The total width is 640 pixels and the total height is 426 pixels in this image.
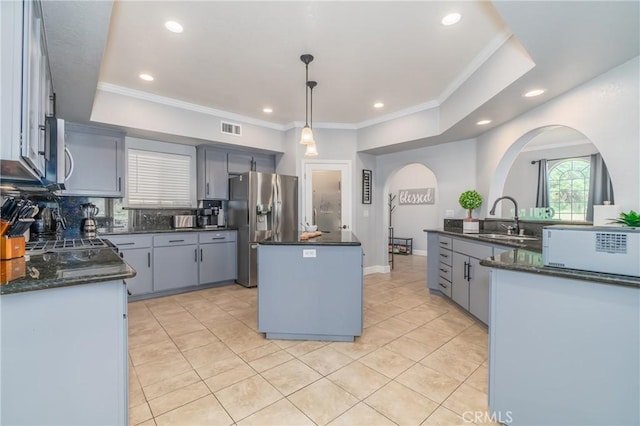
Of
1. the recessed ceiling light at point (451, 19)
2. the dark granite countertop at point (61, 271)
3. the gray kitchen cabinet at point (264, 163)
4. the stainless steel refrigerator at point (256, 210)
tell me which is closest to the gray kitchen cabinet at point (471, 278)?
the recessed ceiling light at point (451, 19)

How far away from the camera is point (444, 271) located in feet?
12.2

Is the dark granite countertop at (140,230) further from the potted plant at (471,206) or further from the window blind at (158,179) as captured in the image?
the potted plant at (471,206)

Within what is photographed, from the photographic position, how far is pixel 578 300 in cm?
135

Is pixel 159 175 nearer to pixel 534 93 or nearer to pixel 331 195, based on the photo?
pixel 331 195

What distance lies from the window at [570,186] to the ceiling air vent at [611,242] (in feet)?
19.0

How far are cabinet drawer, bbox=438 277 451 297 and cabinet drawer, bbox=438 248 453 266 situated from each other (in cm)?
25

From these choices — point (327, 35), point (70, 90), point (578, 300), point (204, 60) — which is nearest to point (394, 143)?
point (327, 35)

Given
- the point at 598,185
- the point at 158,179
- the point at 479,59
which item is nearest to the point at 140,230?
the point at 158,179

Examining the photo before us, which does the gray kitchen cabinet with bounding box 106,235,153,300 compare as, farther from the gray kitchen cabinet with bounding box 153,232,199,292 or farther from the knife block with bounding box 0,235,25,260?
the knife block with bounding box 0,235,25,260

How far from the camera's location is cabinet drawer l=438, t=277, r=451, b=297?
11.8 ft

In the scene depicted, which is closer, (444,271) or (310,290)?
(310,290)

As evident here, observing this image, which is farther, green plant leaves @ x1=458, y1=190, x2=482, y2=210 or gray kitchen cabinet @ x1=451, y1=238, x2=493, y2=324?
green plant leaves @ x1=458, y1=190, x2=482, y2=210

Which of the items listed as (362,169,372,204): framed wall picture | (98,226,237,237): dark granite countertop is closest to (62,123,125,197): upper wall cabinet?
(98,226,237,237): dark granite countertop

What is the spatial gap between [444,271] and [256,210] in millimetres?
2766
